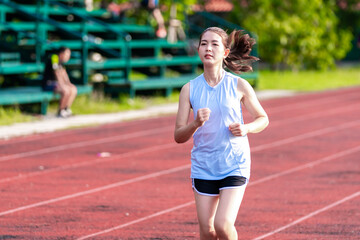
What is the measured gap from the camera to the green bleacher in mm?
16391

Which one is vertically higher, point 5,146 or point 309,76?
point 5,146

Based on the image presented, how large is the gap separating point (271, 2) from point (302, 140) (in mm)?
17284

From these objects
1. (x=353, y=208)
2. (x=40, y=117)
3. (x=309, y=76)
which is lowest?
(x=309, y=76)

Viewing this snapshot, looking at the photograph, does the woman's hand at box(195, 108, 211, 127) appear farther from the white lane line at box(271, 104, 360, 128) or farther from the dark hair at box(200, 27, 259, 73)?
the white lane line at box(271, 104, 360, 128)

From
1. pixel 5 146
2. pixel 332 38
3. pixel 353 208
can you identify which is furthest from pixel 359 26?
pixel 353 208

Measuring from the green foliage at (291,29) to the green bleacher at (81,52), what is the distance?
681 cm

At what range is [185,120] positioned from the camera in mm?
4824

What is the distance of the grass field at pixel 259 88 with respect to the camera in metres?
15.1

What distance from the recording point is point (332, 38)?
30891mm

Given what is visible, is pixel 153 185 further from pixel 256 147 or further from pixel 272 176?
pixel 256 147

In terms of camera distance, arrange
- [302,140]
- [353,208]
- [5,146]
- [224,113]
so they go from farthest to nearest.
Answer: [302,140]
[5,146]
[353,208]
[224,113]

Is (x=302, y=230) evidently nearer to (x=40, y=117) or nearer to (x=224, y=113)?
(x=224, y=113)

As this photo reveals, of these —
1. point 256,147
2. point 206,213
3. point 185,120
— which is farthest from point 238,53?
point 256,147

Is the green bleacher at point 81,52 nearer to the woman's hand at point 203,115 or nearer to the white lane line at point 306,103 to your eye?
the white lane line at point 306,103
